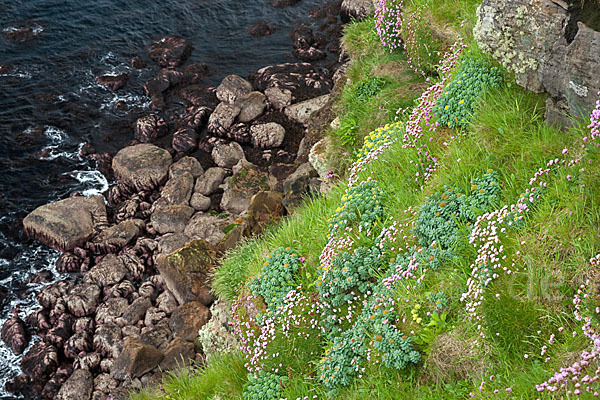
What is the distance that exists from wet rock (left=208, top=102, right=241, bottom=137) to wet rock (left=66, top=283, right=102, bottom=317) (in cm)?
763

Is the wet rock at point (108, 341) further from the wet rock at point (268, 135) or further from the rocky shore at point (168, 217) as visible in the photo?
the wet rock at point (268, 135)

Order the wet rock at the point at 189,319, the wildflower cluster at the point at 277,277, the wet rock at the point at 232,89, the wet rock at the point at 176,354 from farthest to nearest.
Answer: the wet rock at the point at 232,89
the wet rock at the point at 189,319
the wet rock at the point at 176,354
the wildflower cluster at the point at 277,277

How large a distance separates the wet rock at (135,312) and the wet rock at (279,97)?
9.51 m

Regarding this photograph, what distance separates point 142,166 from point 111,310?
600 centimetres

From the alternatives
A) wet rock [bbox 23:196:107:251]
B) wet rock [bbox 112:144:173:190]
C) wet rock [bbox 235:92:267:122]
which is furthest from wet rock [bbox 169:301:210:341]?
wet rock [bbox 235:92:267:122]

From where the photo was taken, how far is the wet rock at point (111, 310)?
15477 millimetres

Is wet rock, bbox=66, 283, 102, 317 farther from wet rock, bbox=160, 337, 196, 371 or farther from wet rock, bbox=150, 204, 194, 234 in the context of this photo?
wet rock, bbox=160, 337, 196, 371

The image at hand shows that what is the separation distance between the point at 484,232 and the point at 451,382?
1.61m

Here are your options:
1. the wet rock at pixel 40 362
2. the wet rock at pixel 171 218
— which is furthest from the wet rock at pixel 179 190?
the wet rock at pixel 40 362

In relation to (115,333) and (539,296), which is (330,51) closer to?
(115,333)

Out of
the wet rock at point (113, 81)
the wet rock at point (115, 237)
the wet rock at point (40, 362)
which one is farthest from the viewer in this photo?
the wet rock at point (113, 81)

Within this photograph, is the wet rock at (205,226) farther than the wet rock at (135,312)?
Yes

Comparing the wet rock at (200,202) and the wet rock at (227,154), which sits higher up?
the wet rock at (227,154)

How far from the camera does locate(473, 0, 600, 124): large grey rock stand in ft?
21.0
